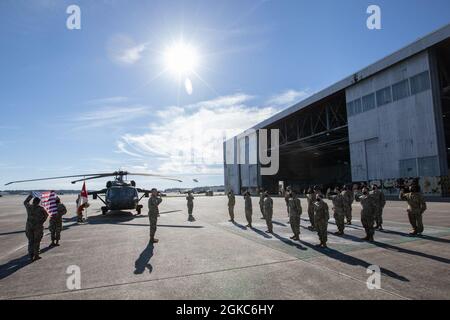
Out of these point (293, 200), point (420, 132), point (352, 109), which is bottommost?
point (293, 200)

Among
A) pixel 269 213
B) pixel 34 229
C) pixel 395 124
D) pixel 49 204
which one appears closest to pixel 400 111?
pixel 395 124

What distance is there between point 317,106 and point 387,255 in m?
36.9

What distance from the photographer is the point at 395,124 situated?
93.7 ft

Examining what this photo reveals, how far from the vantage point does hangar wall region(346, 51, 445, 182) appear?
25703mm

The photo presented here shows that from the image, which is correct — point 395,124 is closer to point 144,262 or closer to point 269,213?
point 269,213

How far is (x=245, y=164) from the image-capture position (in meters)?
63.6

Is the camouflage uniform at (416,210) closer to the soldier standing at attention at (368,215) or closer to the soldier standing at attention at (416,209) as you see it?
the soldier standing at attention at (416,209)

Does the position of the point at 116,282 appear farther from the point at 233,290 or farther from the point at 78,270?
the point at 233,290

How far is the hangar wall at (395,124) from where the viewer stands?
25.7 m

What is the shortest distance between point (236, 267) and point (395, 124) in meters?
27.7

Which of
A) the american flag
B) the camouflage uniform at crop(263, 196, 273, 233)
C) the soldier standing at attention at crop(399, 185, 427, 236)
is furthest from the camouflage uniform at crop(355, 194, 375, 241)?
the american flag

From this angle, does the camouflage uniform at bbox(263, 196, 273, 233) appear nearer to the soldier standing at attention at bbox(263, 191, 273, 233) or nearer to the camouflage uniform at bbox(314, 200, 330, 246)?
the soldier standing at attention at bbox(263, 191, 273, 233)
